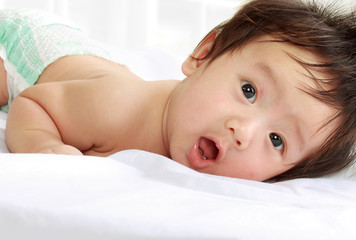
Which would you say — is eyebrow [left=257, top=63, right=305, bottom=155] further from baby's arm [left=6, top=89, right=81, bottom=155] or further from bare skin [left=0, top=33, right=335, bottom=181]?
baby's arm [left=6, top=89, right=81, bottom=155]

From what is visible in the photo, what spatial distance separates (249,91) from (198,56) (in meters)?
0.22

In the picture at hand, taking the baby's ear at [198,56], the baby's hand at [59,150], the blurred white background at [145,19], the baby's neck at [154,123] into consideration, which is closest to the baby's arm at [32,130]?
the baby's hand at [59,150]

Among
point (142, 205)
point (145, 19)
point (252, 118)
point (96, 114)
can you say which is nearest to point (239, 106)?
point (252, 118)

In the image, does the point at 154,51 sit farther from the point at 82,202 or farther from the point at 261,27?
the point at 82,202

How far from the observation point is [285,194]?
74cm

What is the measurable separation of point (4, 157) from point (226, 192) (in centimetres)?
30

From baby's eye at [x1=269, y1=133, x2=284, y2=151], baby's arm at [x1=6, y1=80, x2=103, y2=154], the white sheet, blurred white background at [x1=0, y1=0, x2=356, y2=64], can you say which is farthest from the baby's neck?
blurred white background at [x1=0, y1=0, x2=356, y2=64]

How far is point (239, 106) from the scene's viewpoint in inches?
37.4

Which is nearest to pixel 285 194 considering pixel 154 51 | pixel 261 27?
pixel 261 27

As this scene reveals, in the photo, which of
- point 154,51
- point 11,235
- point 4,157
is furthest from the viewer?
point 154,51

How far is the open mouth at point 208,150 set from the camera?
97cm

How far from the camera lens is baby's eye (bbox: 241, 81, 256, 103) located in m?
0.97

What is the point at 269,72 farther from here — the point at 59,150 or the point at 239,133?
the point at 59,150

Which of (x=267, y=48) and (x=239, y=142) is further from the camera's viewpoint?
(x=267, y=48)
